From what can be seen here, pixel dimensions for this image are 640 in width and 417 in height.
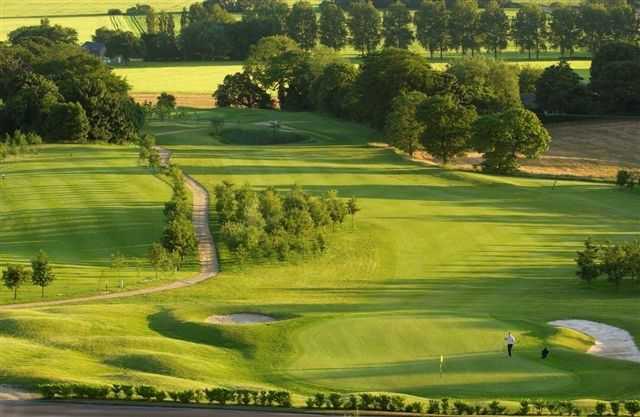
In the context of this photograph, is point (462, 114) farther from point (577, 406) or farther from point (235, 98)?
point (577, 406)

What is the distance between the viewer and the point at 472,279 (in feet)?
236

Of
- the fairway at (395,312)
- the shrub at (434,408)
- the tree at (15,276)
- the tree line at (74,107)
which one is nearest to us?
the shrub at (434,408)

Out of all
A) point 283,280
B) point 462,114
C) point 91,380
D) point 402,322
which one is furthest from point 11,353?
point 462,114

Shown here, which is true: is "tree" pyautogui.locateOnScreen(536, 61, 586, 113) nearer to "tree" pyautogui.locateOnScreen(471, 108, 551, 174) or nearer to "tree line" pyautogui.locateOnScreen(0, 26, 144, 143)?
"tree" pyautogui.locateOnScreen(471, 108, 551, 174)

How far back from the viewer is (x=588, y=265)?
7062 centimetres

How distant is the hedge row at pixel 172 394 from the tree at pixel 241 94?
142984 millimetres

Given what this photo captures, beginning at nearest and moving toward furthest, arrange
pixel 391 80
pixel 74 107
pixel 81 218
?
pixel 81 218 < pixel 74 107 < pixel 391 80

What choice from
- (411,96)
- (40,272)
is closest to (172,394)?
(40,272)

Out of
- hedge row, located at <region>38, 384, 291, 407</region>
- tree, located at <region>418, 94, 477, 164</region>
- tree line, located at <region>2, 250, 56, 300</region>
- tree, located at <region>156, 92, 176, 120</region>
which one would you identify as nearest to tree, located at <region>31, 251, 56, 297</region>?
tree line, located at <region>2, 250, 56, 300</region>

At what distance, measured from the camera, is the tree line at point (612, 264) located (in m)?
69.5

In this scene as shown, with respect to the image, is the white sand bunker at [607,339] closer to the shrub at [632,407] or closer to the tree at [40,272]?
the shrub at [632,407]

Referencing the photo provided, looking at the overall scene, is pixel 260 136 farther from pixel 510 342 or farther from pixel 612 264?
pixel 510 342

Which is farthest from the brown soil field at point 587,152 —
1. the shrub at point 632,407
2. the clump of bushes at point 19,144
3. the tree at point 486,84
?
the shrub at point 632,407

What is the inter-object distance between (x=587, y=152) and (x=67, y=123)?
58.6 metres
